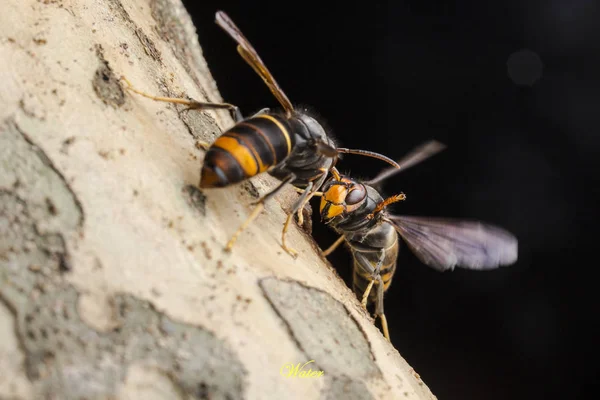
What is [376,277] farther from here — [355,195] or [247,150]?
[247,150]

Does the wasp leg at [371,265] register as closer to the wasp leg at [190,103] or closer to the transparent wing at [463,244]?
the transparent wing at [463,244]

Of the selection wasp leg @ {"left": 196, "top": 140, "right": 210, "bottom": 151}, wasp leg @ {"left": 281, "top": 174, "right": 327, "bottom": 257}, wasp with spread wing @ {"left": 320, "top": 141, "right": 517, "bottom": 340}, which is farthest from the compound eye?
wasp leg @ {"left": 196, "top": 140, "right": 210, "bottom": 151}

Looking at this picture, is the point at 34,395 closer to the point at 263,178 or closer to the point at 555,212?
the point at 263,178

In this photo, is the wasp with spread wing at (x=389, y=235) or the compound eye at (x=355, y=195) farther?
the compound eye at (x=355, y=195)

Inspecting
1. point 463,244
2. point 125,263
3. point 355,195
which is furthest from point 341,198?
point 125,263

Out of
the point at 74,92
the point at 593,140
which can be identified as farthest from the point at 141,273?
the point at 593,140

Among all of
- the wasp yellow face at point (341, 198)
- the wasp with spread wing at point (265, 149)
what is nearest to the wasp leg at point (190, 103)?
the wasp with spread wing at point (265, 149)
